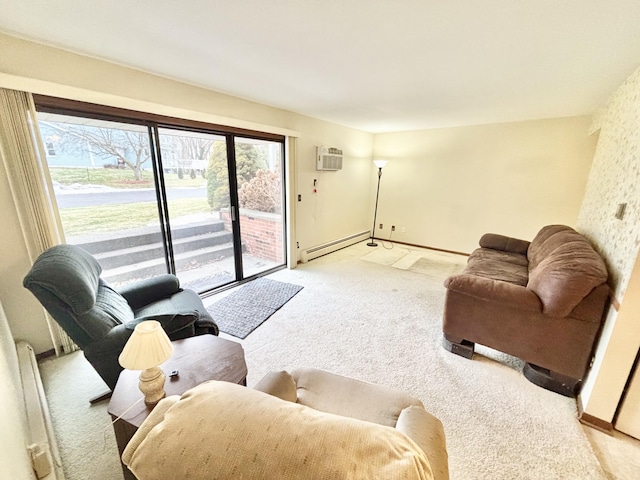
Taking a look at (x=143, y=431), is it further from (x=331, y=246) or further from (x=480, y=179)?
(x=480, y=179)

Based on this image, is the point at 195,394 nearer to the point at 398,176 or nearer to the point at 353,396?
the point at 353,396

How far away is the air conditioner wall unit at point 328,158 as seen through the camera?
405 centimetres

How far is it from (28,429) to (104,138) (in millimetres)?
2004

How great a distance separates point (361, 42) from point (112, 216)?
242 centimetres

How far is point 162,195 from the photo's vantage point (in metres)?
2.53

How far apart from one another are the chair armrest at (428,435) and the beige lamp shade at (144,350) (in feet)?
3.16

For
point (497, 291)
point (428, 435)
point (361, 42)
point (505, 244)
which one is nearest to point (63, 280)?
point (428, 435)

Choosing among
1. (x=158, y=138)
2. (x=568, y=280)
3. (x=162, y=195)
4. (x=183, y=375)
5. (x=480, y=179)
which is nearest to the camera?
(x=183, y=375)

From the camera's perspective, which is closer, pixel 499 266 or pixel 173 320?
pixel 173 320

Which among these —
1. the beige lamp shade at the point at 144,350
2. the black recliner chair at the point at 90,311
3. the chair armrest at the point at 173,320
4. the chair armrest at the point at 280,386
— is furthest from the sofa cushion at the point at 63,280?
the chair armrest at the point at 280,386

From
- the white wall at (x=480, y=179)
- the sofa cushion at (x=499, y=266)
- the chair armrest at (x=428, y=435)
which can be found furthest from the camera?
the white wall at (x=480, y=179)

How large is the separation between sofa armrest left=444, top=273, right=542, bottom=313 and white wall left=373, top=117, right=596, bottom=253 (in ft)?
9.45

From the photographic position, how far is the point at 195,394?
67cm

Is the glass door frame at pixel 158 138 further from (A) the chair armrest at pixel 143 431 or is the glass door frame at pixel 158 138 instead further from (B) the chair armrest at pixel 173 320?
(A) the chair armrest at pixel 143 431
